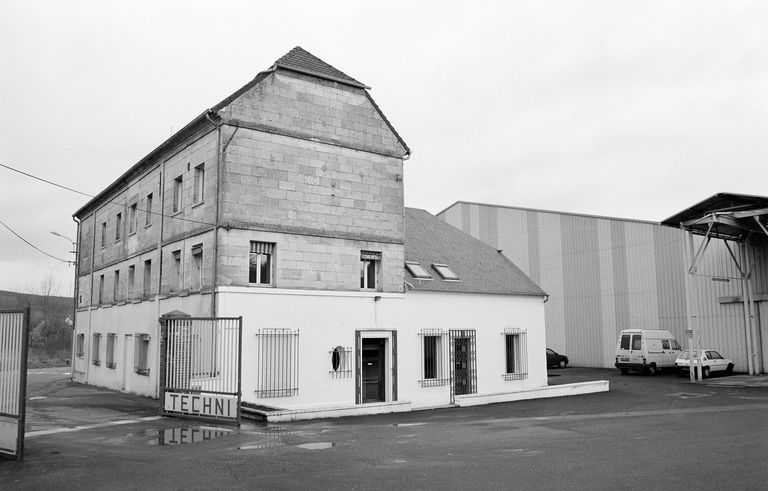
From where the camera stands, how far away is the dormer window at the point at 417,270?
24.1 meters

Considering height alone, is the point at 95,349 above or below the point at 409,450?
above

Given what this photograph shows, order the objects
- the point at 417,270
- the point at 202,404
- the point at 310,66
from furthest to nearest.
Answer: the point at 417,270, the point at 310,66, the point at 202,404

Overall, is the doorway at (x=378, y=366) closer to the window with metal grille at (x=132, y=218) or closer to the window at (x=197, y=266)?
the window at (x=197, y=266)

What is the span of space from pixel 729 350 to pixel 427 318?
18.8 m

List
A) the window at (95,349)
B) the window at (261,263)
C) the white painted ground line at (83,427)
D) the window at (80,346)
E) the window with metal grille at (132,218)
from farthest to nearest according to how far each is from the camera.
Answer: the window at (80,346) < the window at (95,349) < the window with metal grille at (132,218) < the window at (261,263) < the white painted ground line at (83,427)

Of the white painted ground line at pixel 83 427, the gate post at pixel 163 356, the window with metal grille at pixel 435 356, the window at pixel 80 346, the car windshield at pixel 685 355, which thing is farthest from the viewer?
the window at pixel 80 346

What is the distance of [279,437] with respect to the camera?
13.3 meters

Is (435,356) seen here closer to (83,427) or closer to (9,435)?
(83,427)

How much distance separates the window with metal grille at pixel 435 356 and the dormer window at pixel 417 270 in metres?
1.98

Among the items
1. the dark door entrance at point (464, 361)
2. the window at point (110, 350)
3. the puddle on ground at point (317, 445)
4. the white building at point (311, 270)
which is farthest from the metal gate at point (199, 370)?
the window at point (110, 350)

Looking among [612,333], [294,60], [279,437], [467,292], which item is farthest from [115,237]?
[612,333]

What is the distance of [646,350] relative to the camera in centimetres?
3316

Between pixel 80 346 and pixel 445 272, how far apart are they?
19.4 m

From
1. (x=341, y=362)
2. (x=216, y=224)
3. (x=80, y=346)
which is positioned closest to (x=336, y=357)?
(x=341, y=362)
